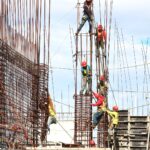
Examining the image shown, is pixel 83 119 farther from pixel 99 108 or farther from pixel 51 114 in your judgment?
pixel 51 114

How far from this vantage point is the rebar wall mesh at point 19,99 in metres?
14.2

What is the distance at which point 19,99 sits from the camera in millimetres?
15141

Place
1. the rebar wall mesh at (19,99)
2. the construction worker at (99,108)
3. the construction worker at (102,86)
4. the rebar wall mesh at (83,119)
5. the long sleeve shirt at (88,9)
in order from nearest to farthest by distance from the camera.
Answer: the rebar wall mesh at (19,99)
the construction worker at (99,108)
the construction worker at (102,86)
the rebar wall mesh at (83,119)
the long sleeve shirt at (88,9)

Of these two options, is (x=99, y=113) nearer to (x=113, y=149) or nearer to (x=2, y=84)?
(x=113, y=149)

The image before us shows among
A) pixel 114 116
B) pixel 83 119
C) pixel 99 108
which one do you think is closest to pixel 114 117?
pixel 114 116

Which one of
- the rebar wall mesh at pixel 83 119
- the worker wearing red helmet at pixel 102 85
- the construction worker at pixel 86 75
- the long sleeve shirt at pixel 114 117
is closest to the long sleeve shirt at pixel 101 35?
the construction worker at pixel 86 75

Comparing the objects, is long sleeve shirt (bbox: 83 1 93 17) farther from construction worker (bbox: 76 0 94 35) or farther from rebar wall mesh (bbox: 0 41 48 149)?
rebar wall mesh (bbox: 0 41 48 149)

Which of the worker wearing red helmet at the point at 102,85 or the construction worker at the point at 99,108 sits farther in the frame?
the worker wearing red helmet at the point at 102,85

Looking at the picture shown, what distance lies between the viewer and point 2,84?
14.1 m

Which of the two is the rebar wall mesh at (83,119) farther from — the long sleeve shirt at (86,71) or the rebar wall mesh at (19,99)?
the rebar wall mesh at (19,99)

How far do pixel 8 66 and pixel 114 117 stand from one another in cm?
343

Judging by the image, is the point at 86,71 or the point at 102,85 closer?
the point at 102,85

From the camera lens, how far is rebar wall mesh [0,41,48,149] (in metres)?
14.2

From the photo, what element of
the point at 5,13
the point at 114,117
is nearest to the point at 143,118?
the point at 114,117
